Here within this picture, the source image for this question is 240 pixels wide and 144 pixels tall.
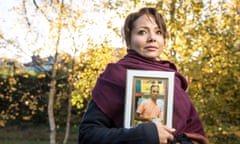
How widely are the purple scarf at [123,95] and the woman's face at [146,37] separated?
2 centimetres

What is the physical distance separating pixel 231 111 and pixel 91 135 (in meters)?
5.05

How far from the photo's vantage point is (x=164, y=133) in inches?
55.1

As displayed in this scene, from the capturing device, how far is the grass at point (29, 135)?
14.3m

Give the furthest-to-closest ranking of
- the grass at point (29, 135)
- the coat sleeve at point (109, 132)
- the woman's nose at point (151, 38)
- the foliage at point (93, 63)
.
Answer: the grass at point (29, 135) → the foliage at point (93, 63) → the woman's nose at point (151, 38) → the coat sleeve at point (109, 132)

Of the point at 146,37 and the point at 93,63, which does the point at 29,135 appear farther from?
the point at 146,37

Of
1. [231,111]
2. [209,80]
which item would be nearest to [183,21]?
[209,80]

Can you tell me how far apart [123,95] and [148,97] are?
9 centimetres

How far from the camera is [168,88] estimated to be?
4.75 ft

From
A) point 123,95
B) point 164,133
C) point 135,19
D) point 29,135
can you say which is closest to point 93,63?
point 135,19

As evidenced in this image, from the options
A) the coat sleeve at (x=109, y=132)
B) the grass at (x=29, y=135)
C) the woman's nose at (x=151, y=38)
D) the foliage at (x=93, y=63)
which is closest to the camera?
the coat sleeve at (x=109, y=132)

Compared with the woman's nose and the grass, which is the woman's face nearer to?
the woman's nose

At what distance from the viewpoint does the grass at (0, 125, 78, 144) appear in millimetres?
14273

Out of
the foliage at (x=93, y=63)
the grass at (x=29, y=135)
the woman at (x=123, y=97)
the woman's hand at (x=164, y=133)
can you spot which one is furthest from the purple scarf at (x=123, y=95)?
the grass at (x=29, y=135)

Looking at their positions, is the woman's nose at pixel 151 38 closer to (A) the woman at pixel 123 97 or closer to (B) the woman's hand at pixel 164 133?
(A) the woman at pixel 123 97
